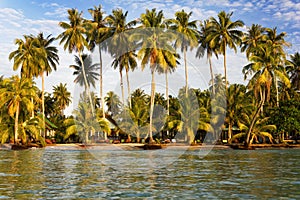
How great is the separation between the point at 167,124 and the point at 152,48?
12.9 m

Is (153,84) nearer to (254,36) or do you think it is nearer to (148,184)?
(254,36)

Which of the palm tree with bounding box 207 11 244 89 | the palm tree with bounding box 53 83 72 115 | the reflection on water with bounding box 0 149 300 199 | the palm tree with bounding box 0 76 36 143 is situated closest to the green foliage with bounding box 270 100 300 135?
the palm tree with bounding box 207 11 244 89

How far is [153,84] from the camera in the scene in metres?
61.4

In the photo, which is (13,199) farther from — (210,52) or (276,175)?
(210,52)

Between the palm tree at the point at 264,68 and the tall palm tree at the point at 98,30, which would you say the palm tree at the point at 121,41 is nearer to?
the tall palm tree at the point at 98,30

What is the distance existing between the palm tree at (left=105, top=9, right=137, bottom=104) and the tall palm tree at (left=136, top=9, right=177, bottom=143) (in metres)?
10.6

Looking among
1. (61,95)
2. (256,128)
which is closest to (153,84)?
(256,128)

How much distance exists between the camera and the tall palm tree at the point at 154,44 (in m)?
59.9

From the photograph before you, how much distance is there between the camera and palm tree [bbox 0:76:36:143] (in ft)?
189

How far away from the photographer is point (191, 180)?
72.7 ft

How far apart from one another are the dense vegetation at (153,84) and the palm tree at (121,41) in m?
0.17

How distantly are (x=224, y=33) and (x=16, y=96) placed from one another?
113 feet

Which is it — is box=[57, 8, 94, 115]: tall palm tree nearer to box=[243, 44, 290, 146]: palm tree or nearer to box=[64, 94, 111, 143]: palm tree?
box=[64, 94, 111, 143]: palm tree

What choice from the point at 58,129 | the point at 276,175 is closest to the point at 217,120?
the point at 58,129
